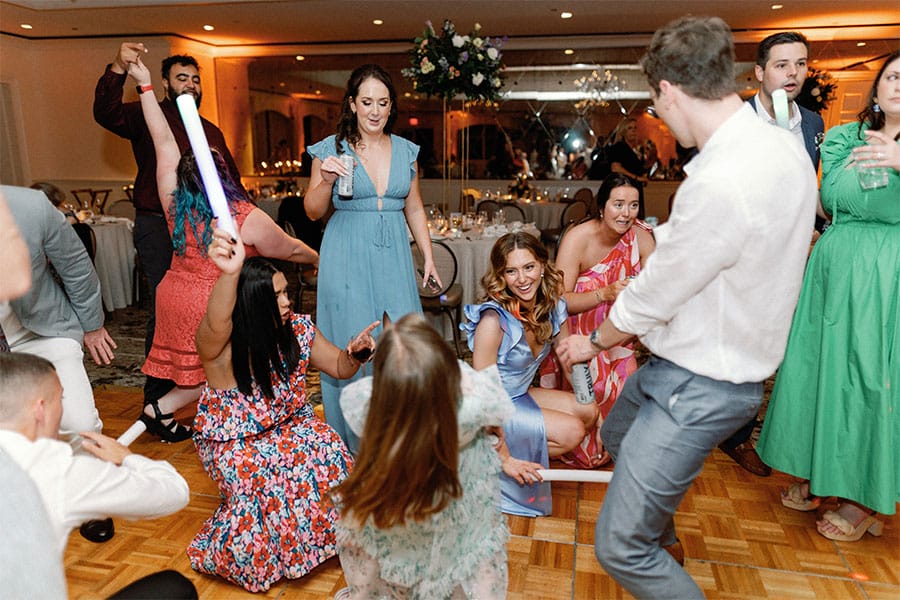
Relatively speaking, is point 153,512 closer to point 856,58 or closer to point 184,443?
point 184,443

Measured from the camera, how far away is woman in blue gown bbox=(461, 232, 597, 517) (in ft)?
7.75

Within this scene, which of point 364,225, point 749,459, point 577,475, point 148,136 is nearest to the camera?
point 577,475

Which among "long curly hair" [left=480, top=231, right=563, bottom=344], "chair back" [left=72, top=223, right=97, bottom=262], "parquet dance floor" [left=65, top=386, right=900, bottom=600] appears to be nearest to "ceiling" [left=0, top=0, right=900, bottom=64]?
"chair back" [left=72, top=223, right=97, bottom=262]

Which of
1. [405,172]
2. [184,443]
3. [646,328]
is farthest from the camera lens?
[184,443]

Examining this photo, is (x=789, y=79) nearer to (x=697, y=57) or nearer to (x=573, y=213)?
(x=697, y=57)

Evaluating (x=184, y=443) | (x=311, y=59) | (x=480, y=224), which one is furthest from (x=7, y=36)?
(x=184, y=443)

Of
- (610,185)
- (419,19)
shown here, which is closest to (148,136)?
(610,185)

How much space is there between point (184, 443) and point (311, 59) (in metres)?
8.79

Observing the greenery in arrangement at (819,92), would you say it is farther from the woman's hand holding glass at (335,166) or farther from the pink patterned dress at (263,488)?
the pink patterned dress at (263,488)

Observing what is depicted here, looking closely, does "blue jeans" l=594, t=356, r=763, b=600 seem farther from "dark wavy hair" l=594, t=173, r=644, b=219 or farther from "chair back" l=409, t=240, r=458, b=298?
"chair back" l=409, t=240, r=458, b=298

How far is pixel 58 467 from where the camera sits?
1.14 meters

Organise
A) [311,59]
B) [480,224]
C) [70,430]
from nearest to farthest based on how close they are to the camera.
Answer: [70,430], [480,224], [311,59]

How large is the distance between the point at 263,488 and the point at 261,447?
0.13m

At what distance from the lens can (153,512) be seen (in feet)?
A: 4.32
